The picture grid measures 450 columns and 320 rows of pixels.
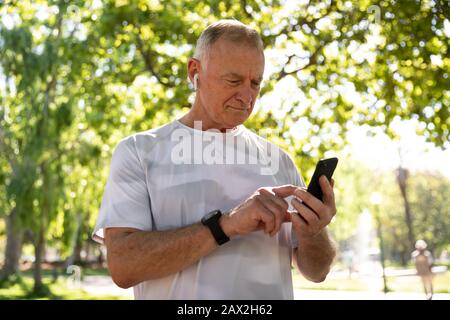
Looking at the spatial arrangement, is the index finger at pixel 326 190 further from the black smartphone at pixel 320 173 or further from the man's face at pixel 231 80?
the man's face at pixel 231 80

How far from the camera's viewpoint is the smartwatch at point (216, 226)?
1684mm

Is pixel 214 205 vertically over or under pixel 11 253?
over

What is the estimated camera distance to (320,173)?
1.73m

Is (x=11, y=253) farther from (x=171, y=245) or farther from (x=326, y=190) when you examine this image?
(x=326, y=190)

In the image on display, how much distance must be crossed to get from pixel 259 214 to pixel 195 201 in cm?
29

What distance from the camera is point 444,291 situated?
19.5 m

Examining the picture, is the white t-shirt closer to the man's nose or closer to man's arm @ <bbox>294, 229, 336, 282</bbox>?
man's arm @ <bbox>294, 229, 336, 282</bbox>

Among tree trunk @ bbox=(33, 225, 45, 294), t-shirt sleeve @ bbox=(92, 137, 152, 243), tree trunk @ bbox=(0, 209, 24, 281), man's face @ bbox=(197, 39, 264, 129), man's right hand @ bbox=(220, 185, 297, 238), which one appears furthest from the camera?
tree trunk @ bbox=(0, 209, 24, 281)

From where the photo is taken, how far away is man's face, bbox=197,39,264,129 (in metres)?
1.89

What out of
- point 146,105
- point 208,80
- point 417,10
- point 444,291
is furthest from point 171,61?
point 444,291

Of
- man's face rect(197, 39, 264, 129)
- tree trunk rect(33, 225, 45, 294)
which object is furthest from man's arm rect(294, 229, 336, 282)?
tree trunk rect(33, 225, 45, 294)

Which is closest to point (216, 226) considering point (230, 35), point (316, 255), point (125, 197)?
point (125, 197)
